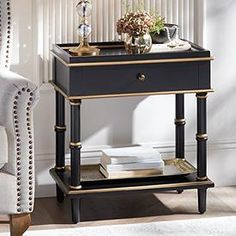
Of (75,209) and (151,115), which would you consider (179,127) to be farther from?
(75,209)

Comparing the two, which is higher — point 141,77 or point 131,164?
point 141,77

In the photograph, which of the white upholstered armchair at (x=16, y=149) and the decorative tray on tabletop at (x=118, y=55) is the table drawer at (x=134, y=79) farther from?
the white upholstered armchair at (x=16, y=149)

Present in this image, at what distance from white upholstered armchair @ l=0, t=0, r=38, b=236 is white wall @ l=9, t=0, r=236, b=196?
661 mm

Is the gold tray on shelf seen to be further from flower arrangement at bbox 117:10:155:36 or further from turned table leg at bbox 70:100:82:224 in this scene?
flower arrangement at bbox 117:10:155:36

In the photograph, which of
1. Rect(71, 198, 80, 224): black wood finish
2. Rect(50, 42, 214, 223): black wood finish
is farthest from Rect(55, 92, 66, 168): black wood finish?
Rect(71, 198, 80, 224): black wood finish

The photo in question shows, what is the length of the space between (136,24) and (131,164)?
0.62 m

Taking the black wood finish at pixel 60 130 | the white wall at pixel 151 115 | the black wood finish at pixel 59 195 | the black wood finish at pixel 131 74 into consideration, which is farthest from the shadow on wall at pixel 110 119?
the black wood finish at pixel 131 74

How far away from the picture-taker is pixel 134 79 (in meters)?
3.54

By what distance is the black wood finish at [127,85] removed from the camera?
11.5 feet

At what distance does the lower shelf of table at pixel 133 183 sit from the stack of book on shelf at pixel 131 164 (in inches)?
1.0

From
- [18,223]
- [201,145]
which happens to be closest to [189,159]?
[201,145]

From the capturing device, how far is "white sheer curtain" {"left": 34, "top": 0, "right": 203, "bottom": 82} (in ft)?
12.8

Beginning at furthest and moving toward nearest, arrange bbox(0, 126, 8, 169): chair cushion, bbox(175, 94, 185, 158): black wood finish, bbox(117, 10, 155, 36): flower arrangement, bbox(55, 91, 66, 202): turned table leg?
bbox(175, 94, 185, 158): black wood finish, bbox(55, 91, 66, 202): turned table leg, bbox(117, 10, 155, 36): flower arrangement, bbox(0, 126, 8, 169): chair cushion

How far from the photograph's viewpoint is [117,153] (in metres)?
3.79
